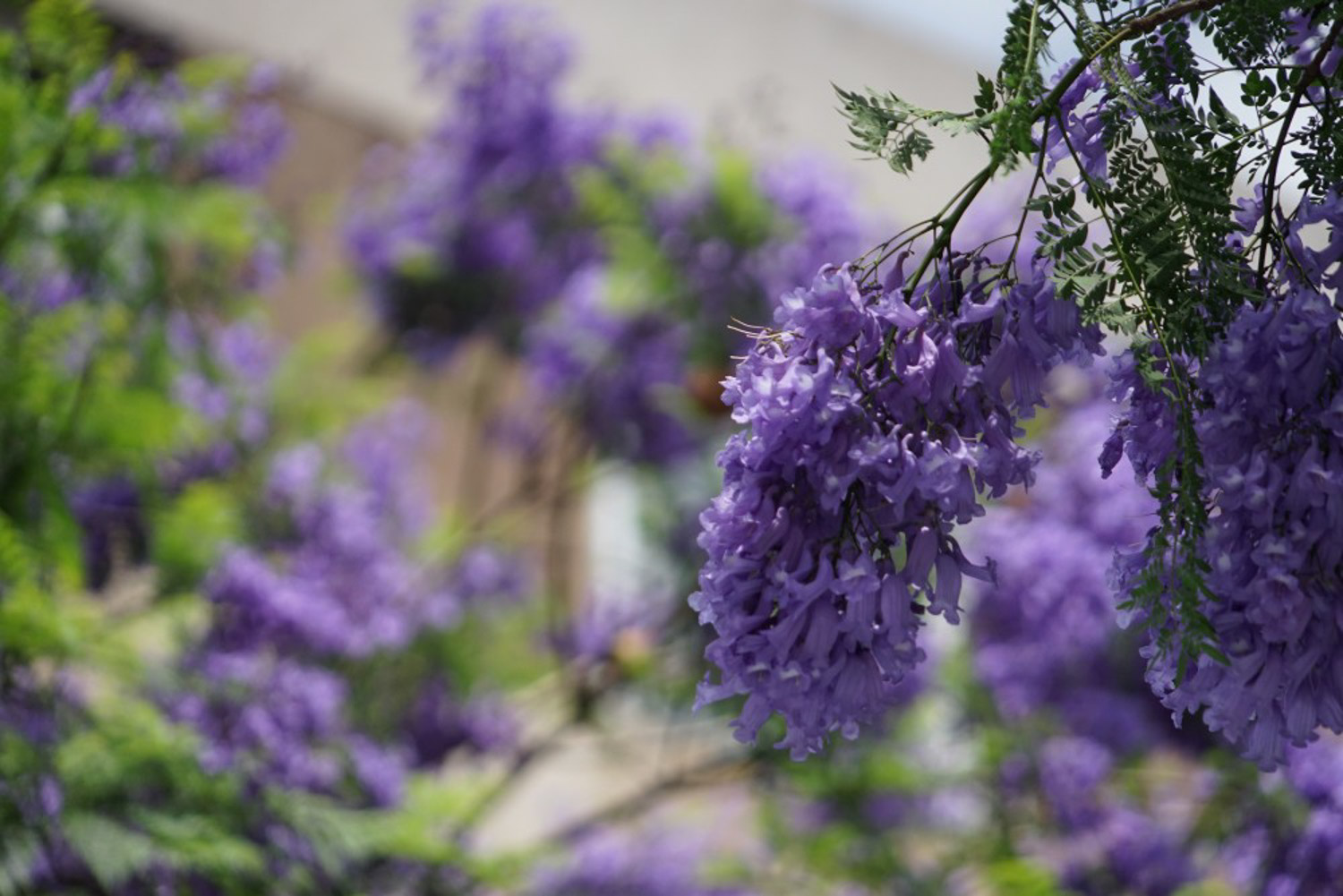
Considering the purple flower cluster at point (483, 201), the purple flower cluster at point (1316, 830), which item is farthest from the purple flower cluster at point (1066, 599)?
the purple flower cluster at point (483, 201)

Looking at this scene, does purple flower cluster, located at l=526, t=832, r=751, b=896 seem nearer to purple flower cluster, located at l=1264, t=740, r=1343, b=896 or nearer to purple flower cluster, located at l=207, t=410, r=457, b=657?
purple flower cluster, located at l=207, t=410, r=457, b=657

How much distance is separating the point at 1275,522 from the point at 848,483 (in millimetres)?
290

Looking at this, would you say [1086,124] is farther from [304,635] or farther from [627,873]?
[627,873]

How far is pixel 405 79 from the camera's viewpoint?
7.98 meters

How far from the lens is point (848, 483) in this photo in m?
1.11

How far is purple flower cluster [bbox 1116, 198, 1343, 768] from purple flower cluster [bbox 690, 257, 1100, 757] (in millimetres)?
139

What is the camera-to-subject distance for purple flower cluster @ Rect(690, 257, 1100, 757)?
1.12m

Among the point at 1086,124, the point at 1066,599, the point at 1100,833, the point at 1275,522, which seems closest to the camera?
the point at 1275,522

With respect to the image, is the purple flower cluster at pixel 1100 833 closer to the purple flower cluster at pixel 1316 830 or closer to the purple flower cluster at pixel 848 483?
the purple flower cluster at pixel 1316 830

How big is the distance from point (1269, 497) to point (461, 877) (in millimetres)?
2929

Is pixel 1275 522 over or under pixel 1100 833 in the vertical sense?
under

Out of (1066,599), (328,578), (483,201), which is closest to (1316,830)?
(1066,599)

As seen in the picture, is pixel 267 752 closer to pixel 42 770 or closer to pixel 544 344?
pixel 42 770

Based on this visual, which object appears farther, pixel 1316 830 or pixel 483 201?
pixel 483 201
